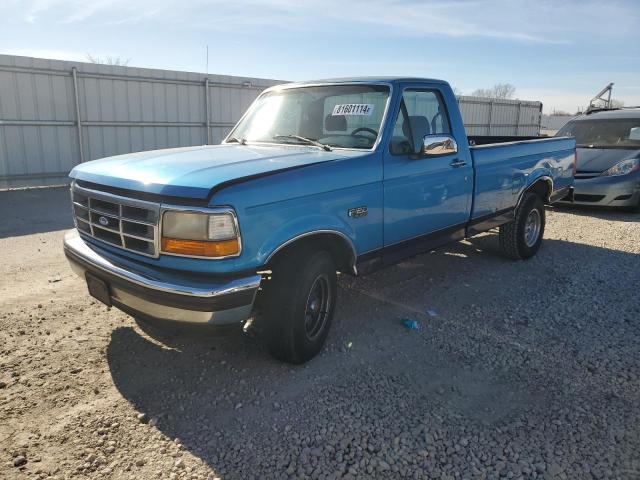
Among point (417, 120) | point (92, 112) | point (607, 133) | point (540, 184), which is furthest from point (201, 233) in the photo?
point (92, 112)

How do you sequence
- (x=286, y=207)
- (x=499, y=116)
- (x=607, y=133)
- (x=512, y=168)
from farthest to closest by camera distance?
1. (x=499, y=116)
2. (x=607, y=133)
3. (x=512, y=168)
4. (x=286, y=207)

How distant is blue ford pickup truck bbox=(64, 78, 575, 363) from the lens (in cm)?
285

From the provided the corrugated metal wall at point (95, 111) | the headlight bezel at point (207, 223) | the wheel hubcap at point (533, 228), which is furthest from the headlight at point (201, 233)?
the corrugated metal wall at point (95, 111)

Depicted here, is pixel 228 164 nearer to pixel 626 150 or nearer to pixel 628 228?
pixel 628 228

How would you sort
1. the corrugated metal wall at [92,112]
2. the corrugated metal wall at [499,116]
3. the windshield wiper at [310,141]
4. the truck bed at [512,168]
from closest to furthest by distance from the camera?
the windshield wiper at [310,141] < the truck bed at [512,168] < the corrugated metal wall at [92,112] < the corrugated metal wall at [499,116]

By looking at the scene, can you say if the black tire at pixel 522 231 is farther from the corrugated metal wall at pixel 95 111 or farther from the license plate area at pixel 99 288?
the corrugated metal wall at pixel 95 111

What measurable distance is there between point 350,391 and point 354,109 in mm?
2300

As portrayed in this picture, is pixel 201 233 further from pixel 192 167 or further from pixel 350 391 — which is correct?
pixel 350 391

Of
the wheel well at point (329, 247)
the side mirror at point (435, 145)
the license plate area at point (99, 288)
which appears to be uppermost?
the side mirror at point (435, 145)

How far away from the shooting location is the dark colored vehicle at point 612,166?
9.08 metres

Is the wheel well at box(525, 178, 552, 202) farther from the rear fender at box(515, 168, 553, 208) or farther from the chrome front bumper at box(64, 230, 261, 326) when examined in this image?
the chrome front bumper at box(64, 230, 261, 326)

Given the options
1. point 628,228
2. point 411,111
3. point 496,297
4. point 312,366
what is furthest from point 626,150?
point 312,366

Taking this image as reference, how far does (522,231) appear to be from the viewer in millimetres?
6055

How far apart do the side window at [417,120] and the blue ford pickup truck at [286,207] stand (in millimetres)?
14
